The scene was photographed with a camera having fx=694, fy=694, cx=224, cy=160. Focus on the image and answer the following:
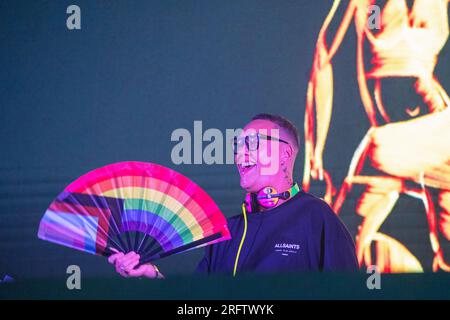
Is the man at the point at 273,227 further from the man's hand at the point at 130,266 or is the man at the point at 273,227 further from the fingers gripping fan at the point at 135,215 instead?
the fingers gripping fan at the point at 135,215

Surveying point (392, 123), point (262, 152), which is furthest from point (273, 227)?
point (392, 123)

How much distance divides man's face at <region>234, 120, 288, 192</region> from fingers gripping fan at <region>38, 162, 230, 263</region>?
261 mm

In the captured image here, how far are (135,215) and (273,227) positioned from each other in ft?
2.26

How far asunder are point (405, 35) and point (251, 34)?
0.96 meters

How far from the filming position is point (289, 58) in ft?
14.3

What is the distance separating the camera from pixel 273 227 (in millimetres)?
3271

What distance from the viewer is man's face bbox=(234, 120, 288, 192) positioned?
11.2 ft

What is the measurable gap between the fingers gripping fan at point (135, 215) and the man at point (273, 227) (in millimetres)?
102

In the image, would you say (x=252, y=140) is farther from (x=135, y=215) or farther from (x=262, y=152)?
(x=135, y=215)

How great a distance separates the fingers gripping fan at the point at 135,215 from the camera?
130 inches

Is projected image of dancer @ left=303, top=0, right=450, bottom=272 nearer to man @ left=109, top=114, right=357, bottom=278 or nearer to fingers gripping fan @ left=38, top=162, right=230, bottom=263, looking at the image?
man @ left=109, top=114, right=357, bottom=278

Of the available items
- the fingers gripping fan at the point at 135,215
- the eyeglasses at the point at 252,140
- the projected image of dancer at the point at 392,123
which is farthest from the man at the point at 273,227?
the projected image of dancer at the point at 392,123

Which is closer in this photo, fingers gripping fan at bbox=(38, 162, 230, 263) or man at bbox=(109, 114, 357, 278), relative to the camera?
man at bbox=(109, 114, 357, 278)

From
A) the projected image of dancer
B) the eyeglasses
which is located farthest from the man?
the projected image of dancer
